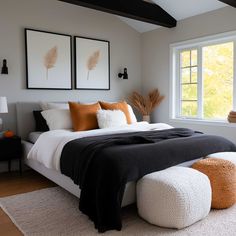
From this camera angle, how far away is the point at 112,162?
222cm

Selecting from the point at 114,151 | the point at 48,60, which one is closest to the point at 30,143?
the point at 48,60

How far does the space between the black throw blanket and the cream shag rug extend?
139mm

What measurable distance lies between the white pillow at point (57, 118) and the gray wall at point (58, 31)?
0.56 meters

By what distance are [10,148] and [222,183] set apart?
2689mm

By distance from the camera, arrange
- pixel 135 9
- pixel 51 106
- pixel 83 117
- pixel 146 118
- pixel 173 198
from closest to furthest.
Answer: pixel 173 198 < pixel 83 117 < pixel 51 106 < pixel 135 9 < pixel 146 118

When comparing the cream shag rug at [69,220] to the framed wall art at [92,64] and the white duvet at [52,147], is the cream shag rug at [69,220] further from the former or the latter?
the framed wall art at [92,64]

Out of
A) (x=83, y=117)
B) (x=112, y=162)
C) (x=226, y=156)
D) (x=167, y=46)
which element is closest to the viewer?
(x=112, y=162)

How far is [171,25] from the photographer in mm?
4762

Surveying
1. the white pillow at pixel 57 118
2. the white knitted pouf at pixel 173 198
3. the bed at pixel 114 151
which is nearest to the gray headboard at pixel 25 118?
the bed at pixel 114 151

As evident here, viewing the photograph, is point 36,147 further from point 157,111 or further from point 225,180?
point 157,111

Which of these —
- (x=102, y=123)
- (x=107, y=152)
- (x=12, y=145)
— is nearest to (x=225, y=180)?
(x=107, y=152)

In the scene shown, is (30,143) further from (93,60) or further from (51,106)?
(93,60)

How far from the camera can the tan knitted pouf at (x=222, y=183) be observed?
8.13ft

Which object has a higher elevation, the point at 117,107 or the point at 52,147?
the point at 117,107
